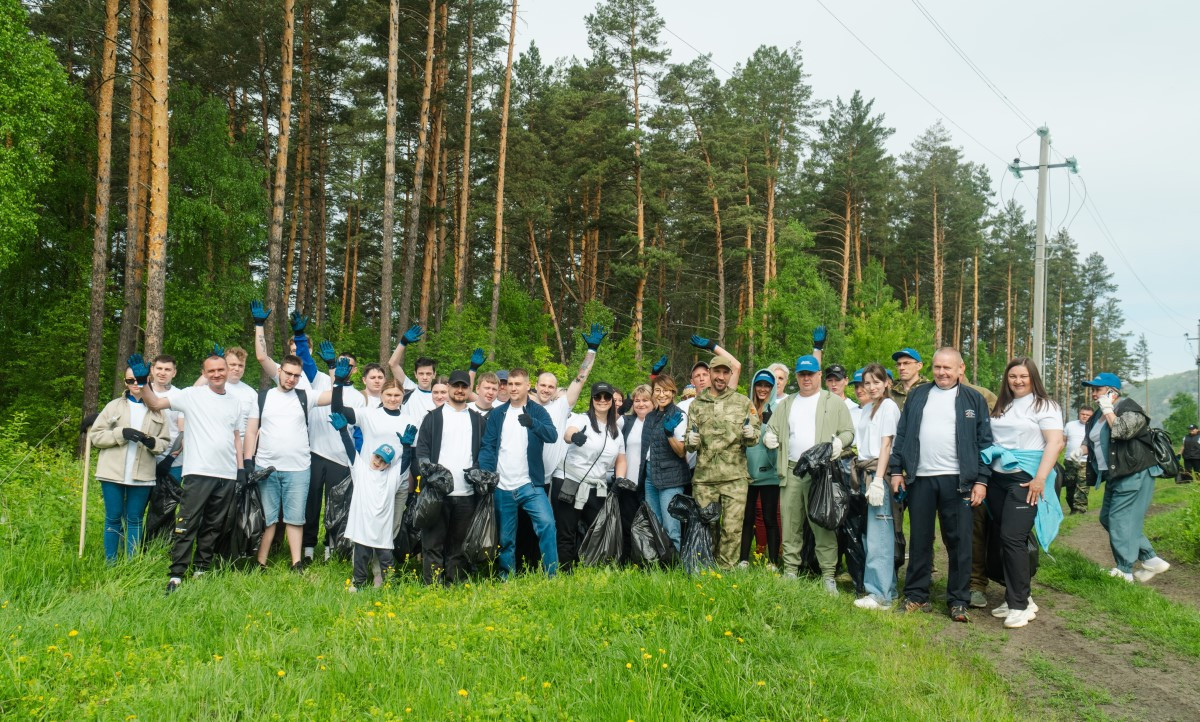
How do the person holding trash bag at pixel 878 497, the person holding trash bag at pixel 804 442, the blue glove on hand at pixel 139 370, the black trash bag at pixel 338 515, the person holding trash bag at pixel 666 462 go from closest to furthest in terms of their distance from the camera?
the person holding trash bag at pixel 878 497, the blue glove on hand at pixel 139 370, the person holding trash bag at pixel 804 442, the person holding trash bag at pixel 666 462, the black trash bag at pixel 338 515

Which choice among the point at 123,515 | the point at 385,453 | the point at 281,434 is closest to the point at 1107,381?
the point at 385,453

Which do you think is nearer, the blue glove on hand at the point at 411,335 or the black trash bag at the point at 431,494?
the black trash bag at the point at 431,494

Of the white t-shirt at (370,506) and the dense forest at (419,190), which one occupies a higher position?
the dense forest at (419,190)

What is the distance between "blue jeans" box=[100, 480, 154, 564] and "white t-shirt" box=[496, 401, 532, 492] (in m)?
2.96

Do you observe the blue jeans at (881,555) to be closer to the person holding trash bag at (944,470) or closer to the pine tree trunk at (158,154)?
the person holding trash bag at (944,470)

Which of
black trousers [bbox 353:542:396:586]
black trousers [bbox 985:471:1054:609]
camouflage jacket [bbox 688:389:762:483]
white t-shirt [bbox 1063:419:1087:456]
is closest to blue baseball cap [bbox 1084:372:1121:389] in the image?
white t-shirt [bbox 1063:419:1087:456]

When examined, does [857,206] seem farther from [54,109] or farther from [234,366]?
[234,366]

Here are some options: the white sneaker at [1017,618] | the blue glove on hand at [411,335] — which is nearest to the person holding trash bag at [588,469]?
the blue glove on hand at [411,335]

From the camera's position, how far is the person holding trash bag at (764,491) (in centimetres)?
667

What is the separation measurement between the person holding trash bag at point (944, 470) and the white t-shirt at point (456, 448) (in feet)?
11.1

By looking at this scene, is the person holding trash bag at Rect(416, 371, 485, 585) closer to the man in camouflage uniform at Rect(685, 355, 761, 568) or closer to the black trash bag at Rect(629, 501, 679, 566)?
the black trash bag at Rect(629, 501, 679, 566)

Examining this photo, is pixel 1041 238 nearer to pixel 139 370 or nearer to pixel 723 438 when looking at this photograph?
pixel 723 438

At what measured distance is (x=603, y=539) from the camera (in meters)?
6.36

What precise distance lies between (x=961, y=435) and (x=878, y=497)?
76 cm
